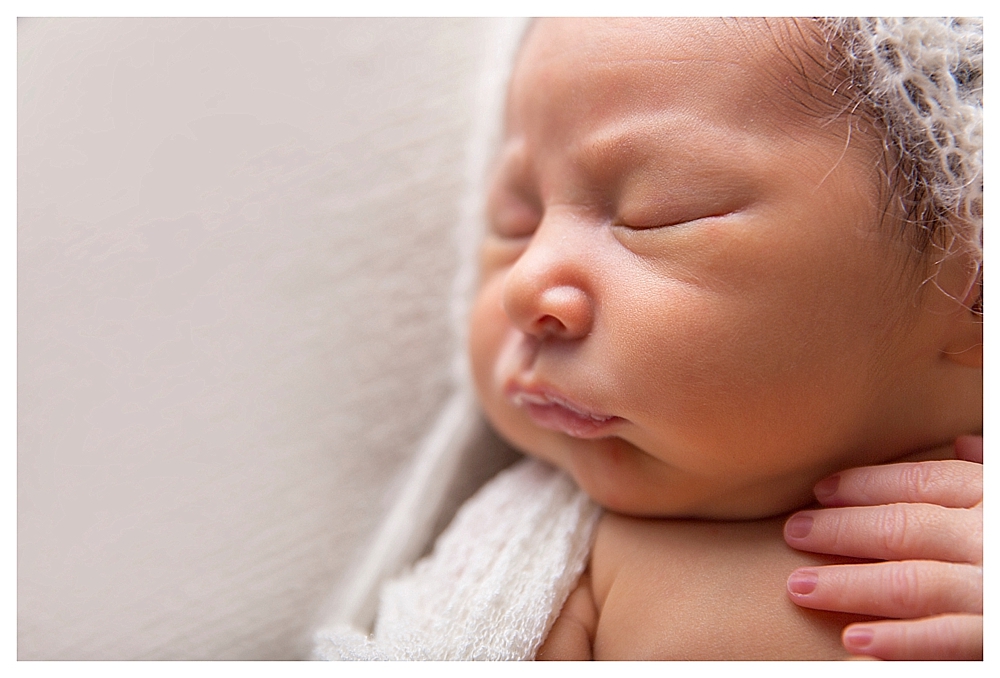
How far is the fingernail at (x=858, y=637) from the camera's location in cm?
67

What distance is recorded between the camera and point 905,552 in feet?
2.31

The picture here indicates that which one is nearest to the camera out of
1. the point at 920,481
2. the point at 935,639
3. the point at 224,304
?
the point at 935,639

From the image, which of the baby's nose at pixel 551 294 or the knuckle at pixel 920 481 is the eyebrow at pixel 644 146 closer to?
the baby's nose at pixel 551 294

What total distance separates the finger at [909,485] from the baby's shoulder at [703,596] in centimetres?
7

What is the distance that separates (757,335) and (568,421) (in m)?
0.21

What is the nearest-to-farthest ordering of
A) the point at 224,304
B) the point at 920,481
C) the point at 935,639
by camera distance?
the point at 935,639 < the point at 920,481 < the point at 224,304

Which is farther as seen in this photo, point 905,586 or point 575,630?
point 575,630

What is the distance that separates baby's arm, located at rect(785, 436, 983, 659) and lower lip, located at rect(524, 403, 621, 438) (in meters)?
0.21

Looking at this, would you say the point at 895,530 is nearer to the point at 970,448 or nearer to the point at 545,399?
the point at 970,448

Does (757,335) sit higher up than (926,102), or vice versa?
(926,102)

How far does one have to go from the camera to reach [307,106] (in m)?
1.07

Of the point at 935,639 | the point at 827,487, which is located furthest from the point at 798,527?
the point at 935,639
